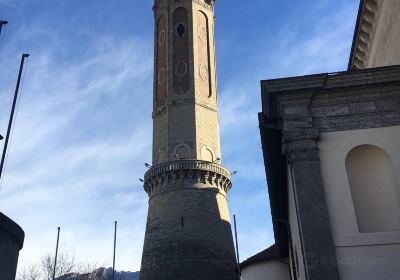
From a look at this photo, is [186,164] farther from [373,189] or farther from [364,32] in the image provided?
[373,189]

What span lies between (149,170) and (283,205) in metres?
11.1

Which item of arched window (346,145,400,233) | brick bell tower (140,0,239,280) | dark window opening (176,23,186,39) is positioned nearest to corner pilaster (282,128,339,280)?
arched window (346,145,400,233)

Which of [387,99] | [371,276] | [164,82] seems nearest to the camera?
[371,276]

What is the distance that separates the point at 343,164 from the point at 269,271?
13.9 metres

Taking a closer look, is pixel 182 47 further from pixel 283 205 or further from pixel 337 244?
pixel 337 244

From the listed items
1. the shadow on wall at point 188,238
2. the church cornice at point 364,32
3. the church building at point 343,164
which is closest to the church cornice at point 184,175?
the shadow on wall at point 188,238

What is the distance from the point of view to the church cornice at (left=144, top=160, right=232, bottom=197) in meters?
27.4

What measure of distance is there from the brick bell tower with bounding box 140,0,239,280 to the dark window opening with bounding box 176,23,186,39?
2 cm

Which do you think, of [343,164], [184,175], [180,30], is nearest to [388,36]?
[343,164]

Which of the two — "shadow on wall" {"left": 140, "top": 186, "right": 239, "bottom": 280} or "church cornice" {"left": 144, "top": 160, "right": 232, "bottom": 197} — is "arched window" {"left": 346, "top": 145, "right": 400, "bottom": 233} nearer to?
"shadow on wall" {"left": 140, "top": 186, "right": 239, "bottom": 280}

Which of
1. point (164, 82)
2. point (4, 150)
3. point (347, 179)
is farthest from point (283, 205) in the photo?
point (164, 82)

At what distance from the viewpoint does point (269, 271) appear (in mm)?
25203

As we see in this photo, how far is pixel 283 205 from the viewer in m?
19.3

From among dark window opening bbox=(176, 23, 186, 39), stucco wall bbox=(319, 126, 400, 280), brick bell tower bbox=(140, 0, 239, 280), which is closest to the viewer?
stucco wall bbox=(319, 126, 400, 280)
